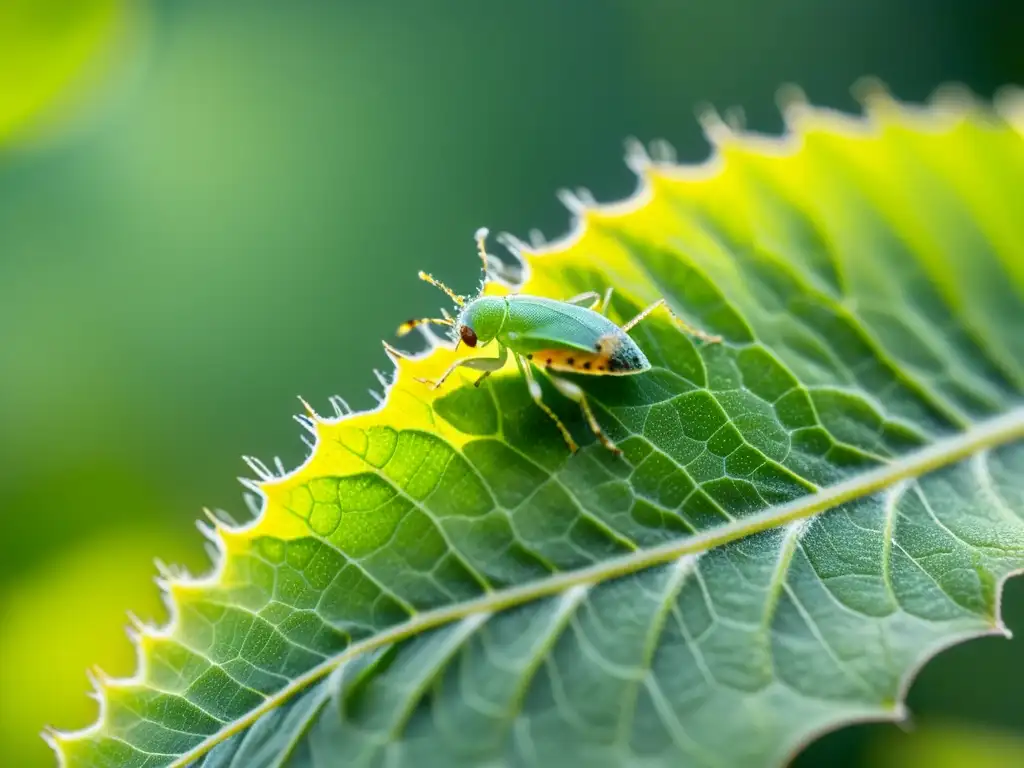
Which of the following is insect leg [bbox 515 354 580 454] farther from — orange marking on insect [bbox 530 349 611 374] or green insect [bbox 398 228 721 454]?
orange marking on insect [bbox 530 349 611 374]

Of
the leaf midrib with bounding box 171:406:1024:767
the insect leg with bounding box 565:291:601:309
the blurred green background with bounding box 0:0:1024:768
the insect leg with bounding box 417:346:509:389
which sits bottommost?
the leaf midrib with bounding box 171:406:1024:767

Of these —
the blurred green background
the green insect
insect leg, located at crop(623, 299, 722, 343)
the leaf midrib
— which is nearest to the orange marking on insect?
the green insect

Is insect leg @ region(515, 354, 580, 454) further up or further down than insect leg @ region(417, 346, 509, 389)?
further down

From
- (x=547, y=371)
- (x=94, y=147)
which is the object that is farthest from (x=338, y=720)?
(x=94, y=147)

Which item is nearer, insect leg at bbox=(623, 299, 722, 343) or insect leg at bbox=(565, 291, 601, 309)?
insect leg at bbox=(623, 299, 722, 343)

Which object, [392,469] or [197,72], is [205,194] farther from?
[392,469]

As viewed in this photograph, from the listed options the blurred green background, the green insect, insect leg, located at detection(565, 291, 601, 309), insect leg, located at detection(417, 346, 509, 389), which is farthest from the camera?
the blurred green background

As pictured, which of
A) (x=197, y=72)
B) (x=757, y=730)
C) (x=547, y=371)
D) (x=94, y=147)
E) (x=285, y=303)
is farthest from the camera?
(x=197, y=72)
